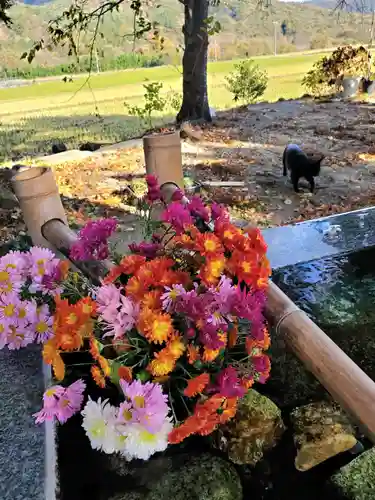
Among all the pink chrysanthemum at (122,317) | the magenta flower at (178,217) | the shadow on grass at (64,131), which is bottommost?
the shadow on grass at (64,131)

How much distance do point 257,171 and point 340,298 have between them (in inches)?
155

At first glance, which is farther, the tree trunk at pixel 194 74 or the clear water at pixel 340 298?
the tree trunk at pixel 194 74

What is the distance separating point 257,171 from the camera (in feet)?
20.5

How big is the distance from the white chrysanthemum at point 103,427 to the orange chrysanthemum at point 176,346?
0.20m

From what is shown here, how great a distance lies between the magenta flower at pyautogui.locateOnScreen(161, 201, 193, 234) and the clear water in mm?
979

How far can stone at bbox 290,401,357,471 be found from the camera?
1.61 metres

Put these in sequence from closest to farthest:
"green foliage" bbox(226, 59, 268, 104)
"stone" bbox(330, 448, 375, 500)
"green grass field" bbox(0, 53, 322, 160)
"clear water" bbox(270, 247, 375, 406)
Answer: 1. "stone" bbox(330, 448, 375, 500)
2. "clear water" bbox(270, 247, 375, 406)
3. "green grass field" bbox(0, 53, 322, 160)
4. "green foliage" bbox(226, 59, 268, 104)

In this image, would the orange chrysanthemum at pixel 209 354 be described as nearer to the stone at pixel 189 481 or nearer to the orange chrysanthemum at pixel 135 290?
the orange chrysanthemum at pixel 135 290

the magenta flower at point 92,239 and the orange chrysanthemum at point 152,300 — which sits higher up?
the magenta flower at point 92,239

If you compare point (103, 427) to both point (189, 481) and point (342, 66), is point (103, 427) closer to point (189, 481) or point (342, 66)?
point (189, 481)

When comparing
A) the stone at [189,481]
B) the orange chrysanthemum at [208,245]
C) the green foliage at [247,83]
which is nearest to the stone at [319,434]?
the stone at [189,481]

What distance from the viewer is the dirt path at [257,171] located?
16.2 feet

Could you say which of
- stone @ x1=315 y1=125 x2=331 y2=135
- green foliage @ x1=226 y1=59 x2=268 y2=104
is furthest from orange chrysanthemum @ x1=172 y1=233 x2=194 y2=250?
green foliage @ x1=226 y1=59 x2=268 y2=104

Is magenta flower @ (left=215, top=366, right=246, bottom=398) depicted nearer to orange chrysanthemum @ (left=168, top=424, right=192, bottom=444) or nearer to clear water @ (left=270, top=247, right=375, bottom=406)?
orange chrysanthemum @ (left=168, top=424, right=192, bottom=444)
